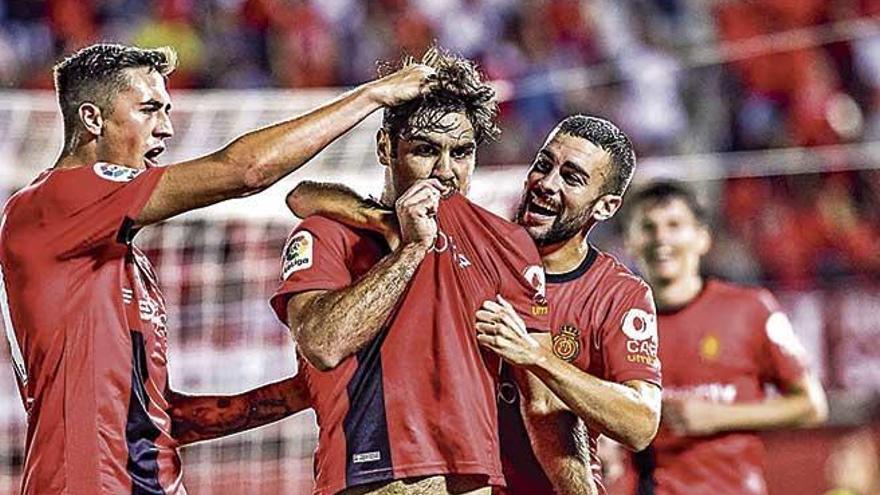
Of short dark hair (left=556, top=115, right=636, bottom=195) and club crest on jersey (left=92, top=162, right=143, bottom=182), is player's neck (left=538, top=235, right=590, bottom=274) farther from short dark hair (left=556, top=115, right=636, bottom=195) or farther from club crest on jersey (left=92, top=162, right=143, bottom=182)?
club crest on jersey (left=92, top=162, right=143, bottom=182)

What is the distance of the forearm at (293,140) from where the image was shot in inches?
168

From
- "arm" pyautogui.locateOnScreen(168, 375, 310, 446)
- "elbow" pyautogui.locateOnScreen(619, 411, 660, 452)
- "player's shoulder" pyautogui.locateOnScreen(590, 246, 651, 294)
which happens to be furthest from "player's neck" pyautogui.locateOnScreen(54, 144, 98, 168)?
"elbow" pyautogui.locateOnScreen(619, 411, 660, 452)

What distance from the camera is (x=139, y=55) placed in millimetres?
4867

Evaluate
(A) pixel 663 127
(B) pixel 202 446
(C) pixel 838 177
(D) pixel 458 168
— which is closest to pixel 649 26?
(A) pixel 663 127

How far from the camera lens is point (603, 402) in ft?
14.7

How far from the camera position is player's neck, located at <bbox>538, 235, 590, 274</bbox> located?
16.9 feet

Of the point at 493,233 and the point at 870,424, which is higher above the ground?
the point at 493,233

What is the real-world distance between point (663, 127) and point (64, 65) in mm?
8454

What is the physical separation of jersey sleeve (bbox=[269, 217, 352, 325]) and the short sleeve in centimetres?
39

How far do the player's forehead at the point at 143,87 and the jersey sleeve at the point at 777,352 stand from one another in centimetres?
311

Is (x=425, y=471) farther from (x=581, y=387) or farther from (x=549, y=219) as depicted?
(x=549, y=219)

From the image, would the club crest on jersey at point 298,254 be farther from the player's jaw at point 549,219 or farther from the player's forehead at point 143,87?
the player's jaw at point 549,219

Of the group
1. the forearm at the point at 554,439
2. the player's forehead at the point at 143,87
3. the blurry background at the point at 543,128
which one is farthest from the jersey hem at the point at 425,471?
the blurry background at the point at 543,128

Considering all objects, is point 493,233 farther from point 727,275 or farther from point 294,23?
point 294,23
